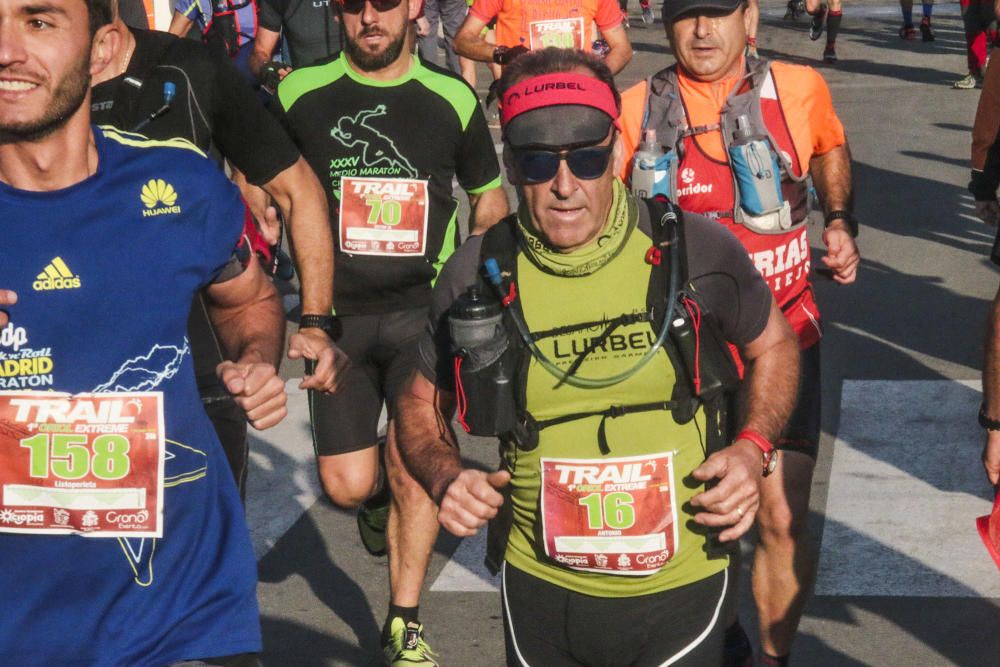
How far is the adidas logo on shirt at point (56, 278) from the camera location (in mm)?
3275

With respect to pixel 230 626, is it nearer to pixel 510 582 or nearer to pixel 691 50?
pixel 510 582

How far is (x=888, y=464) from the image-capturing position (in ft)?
23.5

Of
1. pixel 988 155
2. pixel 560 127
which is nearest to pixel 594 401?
pixel 560 127

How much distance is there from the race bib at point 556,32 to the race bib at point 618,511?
716 centimetres

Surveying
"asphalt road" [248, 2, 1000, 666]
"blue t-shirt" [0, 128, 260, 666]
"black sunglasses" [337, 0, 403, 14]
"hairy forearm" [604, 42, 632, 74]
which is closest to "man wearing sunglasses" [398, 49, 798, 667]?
"blue t-shirt" [0, 128, 260, 666]

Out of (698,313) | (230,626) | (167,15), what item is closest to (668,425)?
(698,313)

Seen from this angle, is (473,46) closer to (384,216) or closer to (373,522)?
(384,216)

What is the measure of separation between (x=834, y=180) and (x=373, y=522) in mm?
2115

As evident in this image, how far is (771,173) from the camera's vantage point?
16.9 ft

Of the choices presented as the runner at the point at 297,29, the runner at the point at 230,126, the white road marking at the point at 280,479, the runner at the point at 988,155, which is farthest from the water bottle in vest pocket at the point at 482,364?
the runner at the point at 297,29

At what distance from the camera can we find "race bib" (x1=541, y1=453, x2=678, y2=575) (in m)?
3.69

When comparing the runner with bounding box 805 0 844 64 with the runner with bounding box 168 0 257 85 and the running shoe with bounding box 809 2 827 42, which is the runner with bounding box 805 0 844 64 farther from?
the runner with bounding box 168 0 257 85

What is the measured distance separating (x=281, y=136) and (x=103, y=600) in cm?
199

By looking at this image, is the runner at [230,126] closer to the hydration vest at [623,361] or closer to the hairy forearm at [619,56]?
the hydration vest at [623,361]
